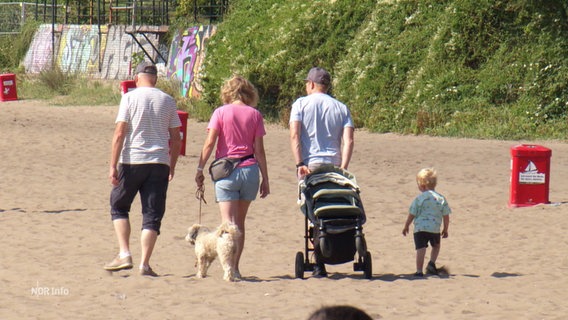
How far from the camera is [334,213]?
311 inches

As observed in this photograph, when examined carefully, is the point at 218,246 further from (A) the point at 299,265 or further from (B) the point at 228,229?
(A) the point at 299,265

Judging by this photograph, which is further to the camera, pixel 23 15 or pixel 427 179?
pixel 23 15

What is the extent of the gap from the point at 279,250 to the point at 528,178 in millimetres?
4177

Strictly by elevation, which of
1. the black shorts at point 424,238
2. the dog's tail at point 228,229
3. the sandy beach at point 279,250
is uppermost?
the dog's tail at point 228,229

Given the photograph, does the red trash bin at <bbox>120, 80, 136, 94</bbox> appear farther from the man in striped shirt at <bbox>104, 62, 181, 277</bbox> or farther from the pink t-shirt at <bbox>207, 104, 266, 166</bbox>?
the pink t-shirt at <bbox>207, 104, 266, 166</bbox>

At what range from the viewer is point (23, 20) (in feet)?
142

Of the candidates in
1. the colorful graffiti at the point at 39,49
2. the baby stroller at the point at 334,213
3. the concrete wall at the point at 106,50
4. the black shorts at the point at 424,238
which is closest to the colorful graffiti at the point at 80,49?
the concrete wall at the point at 106,50

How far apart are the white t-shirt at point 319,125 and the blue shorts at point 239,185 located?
1.51ft

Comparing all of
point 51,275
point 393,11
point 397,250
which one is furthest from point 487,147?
point 51,275

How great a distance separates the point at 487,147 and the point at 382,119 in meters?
4.15

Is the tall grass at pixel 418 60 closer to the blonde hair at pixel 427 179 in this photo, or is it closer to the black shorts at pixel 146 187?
the blonde hair at pixel 427 179

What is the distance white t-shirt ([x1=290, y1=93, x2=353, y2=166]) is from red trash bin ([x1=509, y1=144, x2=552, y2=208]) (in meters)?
5.07

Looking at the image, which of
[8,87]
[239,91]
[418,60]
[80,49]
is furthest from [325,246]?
[80,49]

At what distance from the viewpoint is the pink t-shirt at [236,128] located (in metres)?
7.96
